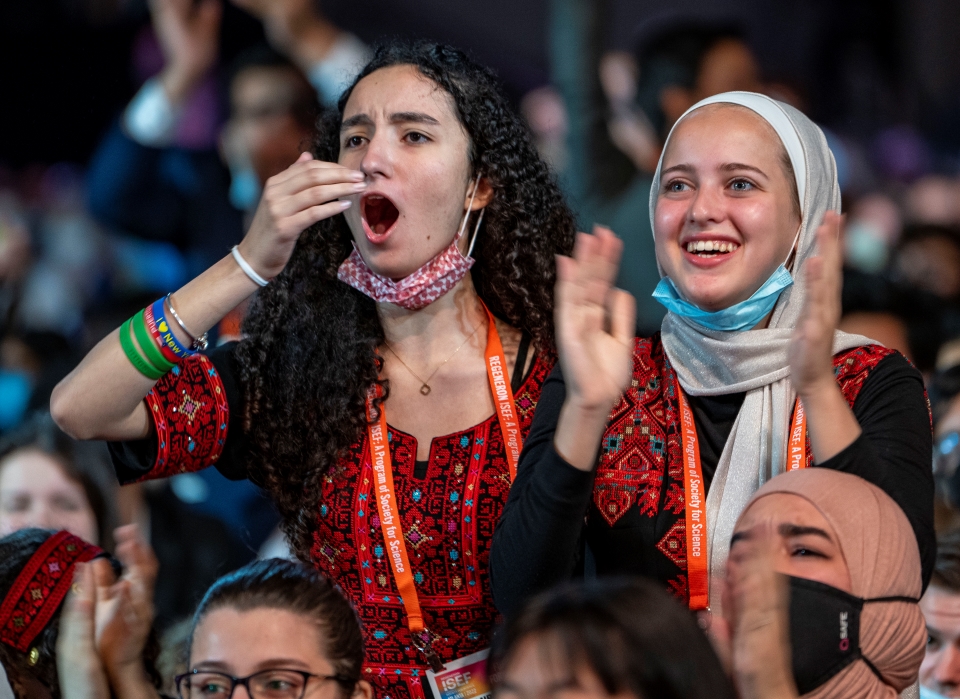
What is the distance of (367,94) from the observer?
286cm

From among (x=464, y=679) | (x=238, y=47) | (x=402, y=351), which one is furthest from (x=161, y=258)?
(x=464, y=679)

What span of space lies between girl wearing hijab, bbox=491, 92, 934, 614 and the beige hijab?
112mm

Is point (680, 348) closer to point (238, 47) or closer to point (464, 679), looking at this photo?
point (464, 679)

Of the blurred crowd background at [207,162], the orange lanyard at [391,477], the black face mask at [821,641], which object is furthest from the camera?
the blurred crowd background at [207,162]

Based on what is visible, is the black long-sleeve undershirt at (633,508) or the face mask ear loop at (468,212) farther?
the face mask ear loop at (468,212)

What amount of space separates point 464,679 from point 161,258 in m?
3.87

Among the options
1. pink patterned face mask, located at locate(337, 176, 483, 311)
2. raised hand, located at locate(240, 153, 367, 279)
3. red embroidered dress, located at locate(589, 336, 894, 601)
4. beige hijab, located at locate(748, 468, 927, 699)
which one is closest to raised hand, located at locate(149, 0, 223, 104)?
pink patterned face mask, located at locate(337, 176, 483, 311)

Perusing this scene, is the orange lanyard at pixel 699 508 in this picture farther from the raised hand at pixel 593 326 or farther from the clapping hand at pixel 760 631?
the clapping hand at pixel 760 631

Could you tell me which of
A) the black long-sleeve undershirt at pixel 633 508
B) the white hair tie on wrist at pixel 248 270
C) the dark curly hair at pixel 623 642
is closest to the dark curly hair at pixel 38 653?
the white hair tie on wrist at pixel 248 270

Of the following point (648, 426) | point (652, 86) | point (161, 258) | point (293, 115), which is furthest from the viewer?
point (161, 258)

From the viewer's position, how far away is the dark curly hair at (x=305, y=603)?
7.66 ft

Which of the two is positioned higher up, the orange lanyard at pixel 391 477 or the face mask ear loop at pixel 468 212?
the face mask ear loop at pixel 468 212

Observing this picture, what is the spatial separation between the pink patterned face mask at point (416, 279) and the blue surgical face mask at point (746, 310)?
0.54 metres

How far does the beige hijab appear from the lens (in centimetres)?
195
